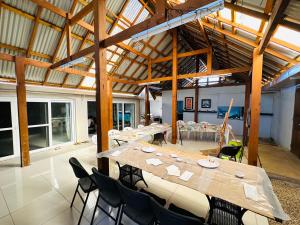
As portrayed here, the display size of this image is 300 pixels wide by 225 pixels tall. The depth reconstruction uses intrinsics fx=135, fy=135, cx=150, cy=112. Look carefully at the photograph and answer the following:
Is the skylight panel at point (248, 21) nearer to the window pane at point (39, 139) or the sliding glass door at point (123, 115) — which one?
the window pane at point (39, 139)

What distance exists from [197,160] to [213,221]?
761 millimetres

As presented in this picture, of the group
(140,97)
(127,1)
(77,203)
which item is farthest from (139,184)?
(140,97)

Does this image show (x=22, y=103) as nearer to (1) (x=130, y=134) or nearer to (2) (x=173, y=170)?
(1) (x=130, y=134)

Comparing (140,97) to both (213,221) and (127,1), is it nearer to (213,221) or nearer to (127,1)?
(127,1)

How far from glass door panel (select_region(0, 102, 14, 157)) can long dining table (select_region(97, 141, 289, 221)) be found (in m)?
3.97

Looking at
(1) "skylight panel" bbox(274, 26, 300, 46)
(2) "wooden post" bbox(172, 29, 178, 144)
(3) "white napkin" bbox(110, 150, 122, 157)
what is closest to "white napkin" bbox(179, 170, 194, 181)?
(3) "white napkin" bbox(110, 150, 122, 157)

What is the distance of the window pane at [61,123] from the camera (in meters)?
5.33

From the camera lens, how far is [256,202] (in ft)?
4.12

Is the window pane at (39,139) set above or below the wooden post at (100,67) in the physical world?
below

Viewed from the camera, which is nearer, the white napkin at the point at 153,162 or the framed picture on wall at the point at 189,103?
the white napkin at the point at 153,162

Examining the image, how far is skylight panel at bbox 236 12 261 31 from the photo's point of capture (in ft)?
7.44

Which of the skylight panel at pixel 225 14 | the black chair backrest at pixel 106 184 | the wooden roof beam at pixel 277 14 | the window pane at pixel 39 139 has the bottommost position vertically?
the window pane at pixel 39 139

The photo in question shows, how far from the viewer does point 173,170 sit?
1.85 metres

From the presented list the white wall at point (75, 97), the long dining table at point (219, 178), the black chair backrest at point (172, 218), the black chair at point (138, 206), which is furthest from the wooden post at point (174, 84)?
the black chair backrest at point (172, 218)
